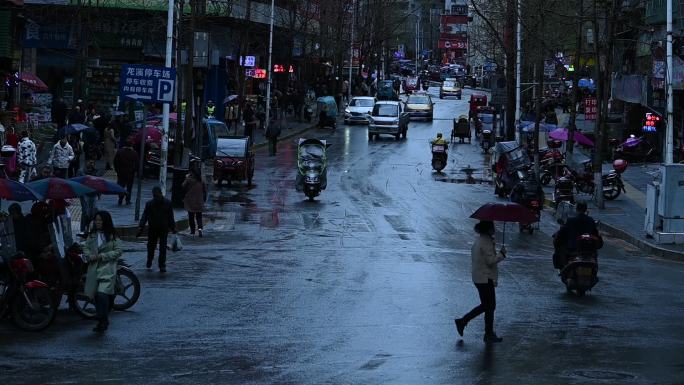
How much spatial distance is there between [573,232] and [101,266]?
837 centimetres

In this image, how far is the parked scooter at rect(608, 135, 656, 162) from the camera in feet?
164

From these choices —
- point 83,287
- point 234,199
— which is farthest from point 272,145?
point 83,287

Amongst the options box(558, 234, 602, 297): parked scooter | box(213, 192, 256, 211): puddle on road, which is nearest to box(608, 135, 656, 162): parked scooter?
box(213, 192, 256, 211): puddle on road

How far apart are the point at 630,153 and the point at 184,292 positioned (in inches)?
1384

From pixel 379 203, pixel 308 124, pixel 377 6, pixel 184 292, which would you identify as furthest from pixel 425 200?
pixel 377 6

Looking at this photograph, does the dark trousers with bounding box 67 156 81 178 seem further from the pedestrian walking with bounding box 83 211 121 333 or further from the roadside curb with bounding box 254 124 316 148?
the roadside curb with bounding box 254 124 316 148

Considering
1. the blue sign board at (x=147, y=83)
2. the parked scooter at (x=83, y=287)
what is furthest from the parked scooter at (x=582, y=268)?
the blue sign board at (x=147, y=83)

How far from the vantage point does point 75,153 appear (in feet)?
122

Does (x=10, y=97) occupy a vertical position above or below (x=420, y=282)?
above

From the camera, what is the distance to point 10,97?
4819 cm

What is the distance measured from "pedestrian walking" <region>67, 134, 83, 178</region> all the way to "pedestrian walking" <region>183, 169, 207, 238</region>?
8.16m

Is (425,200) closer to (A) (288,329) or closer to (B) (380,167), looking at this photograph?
(B) (380,167)

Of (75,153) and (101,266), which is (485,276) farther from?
(75,153)

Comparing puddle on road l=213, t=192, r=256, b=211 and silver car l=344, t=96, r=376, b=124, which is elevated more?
silver car l=344, t=96, r=376, b=124
